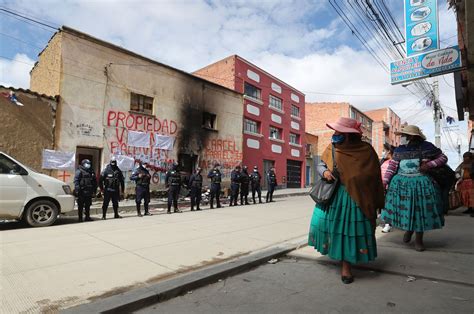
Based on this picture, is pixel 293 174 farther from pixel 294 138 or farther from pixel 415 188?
pixel 415 188

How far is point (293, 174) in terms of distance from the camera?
26.9 m

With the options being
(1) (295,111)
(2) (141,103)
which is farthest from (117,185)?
(1) (295,111)

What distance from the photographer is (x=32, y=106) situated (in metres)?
10.9

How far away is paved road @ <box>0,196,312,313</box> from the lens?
3164 mm

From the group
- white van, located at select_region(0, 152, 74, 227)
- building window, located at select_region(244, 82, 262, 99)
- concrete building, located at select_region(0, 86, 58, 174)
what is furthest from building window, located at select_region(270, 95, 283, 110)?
white van, located at select_region(0, 152, 74, 227)

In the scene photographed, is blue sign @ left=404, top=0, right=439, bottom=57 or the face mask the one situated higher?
blue sign @ left=404, top=0, right=439, bottom=57

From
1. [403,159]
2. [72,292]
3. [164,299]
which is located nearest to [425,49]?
[403,159]

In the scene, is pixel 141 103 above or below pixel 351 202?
above

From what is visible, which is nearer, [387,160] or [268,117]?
[387,160]

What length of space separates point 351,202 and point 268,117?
67.8ft

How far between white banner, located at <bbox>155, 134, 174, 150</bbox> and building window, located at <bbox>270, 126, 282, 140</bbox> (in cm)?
1076

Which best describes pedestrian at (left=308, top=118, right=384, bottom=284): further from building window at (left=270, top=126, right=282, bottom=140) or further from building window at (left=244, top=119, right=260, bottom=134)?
building window at (left=270, top=126, right=282, bottom=140)

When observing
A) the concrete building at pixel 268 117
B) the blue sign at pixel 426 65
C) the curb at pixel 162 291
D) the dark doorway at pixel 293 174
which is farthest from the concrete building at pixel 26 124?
the dark doorway at pixel 293 174

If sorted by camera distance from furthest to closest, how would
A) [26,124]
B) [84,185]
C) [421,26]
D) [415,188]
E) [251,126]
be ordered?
[251,126]
[26,124]
[421,26]
[84,185]
[415,188]
